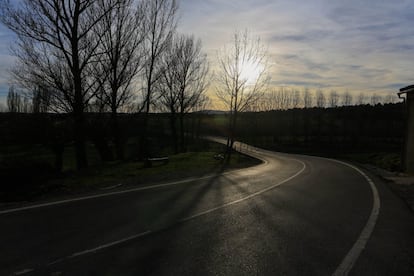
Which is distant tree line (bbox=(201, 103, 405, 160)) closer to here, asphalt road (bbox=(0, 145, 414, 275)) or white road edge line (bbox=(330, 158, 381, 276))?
asphalt road (bbox=(0, 145, 414, 275))

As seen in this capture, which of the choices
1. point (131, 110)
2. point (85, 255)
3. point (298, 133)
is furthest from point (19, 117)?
point (298, 133)

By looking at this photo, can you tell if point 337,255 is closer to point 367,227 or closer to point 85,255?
point 367,227

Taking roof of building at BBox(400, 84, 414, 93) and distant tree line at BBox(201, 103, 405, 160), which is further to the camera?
distant tree line at BBox(201, 103, 405, 160)

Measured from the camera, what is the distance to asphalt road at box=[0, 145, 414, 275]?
15.2 feet

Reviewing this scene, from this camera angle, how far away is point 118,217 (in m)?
7.09

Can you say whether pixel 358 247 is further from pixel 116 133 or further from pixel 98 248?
pixel 116 133

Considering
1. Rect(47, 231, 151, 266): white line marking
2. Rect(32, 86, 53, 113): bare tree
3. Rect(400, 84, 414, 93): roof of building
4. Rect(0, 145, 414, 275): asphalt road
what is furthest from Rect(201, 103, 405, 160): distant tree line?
Rect(47, 231, 151, 266): white line marking

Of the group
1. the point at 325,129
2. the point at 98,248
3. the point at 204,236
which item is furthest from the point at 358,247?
the point at 325,129

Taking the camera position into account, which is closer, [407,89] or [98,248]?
[98,248]

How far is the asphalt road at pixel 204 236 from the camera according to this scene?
15.2 ft

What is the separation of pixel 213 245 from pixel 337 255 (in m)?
1.86

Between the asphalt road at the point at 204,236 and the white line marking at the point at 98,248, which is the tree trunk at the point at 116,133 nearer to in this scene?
the asphalt road at the point at 204,236

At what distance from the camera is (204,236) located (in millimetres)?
6020

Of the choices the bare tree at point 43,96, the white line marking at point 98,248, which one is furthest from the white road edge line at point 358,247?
the bare tree at point 43,96
